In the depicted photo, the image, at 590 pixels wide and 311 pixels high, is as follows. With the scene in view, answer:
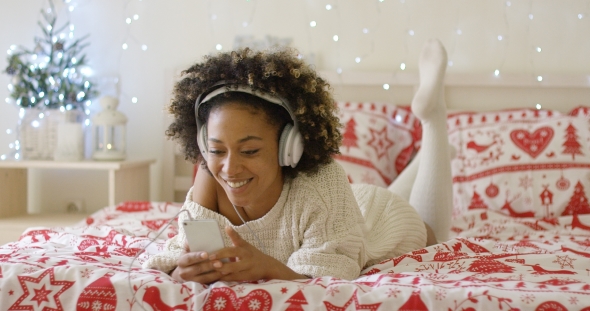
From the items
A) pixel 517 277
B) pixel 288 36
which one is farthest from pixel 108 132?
pixel 517 277

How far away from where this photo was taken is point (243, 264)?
3.00 ft

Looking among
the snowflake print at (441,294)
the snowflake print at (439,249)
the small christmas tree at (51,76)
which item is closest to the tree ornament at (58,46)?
the small christmas tree at (51,76)

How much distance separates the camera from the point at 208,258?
900mm

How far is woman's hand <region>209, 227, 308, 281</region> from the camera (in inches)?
35.4

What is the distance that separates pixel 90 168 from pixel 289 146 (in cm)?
138

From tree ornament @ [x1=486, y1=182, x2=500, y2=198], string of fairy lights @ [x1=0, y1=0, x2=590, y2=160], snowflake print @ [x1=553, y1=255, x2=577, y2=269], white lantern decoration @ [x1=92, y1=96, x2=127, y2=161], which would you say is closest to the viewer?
snowflake print @ [x1=553, y1=255, x2=577, y2=269]

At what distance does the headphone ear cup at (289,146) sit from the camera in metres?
1.02

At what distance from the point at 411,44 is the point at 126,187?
129cm

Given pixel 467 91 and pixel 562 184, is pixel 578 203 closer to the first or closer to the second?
pixel 562 184

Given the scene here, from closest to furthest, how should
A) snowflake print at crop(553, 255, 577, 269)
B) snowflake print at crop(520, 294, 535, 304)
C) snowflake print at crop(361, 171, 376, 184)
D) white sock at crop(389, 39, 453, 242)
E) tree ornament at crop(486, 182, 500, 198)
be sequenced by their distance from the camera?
snowflake print at crop(520, 294, 535, 304) < snowflake print at crop(553, 255, 577, 269) < white sock at crop(389, 39, 453, 242) < tree ornament at crop(486, 182, 500, 198) < snowflake print at crop(361, 171, 376, 184)

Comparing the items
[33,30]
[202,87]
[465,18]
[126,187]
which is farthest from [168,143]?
[202,87]

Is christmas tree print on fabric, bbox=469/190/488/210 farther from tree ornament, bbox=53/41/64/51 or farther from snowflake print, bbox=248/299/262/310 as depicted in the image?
tree ornament, bbox=53/41/64/51

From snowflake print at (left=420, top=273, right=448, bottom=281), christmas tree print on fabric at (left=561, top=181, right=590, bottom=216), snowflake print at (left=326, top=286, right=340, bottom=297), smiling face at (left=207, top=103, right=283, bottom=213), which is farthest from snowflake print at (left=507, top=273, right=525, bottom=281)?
christmas tree print on fabric at (left=561, top=181, right=590, bottom=216)

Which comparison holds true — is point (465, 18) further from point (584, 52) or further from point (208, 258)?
→ point (208, 258)
